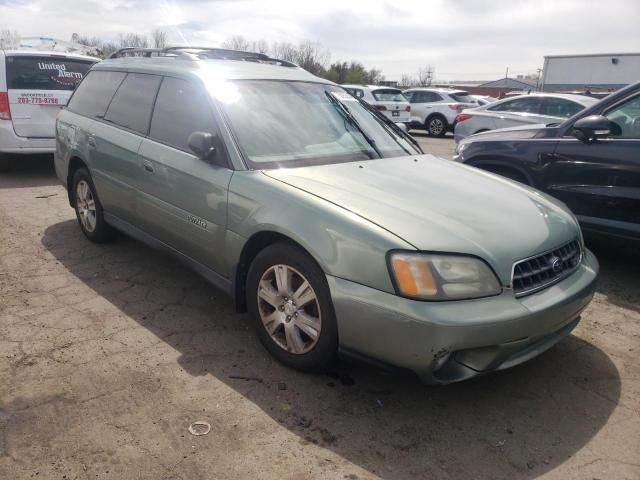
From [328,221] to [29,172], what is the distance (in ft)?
23.3

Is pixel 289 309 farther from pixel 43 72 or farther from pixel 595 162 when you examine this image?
pixel 43 72

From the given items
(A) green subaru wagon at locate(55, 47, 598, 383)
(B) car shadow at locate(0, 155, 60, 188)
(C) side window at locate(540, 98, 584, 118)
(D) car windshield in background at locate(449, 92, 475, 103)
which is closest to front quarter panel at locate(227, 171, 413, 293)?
(A) green subaru wagon at locate(55, 47, 598, 383)

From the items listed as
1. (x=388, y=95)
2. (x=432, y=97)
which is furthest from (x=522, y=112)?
(x=432, y=97)

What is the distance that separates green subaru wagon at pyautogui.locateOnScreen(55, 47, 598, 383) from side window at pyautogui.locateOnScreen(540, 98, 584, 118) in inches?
279

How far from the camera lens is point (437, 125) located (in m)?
17.2

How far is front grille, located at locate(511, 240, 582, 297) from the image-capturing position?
101 inches

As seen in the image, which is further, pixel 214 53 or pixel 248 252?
pixel 214 53

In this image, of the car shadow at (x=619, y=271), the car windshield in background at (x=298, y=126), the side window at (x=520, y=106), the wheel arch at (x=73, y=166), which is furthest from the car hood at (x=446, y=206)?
the side window at (x=520, y=106)

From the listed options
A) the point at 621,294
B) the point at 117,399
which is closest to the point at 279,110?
the point at 117,399

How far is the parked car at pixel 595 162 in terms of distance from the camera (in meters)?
4.21

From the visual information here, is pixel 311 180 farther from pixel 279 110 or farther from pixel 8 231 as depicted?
pixel 8 231

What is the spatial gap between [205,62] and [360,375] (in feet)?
7.88

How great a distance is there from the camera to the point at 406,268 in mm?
2404

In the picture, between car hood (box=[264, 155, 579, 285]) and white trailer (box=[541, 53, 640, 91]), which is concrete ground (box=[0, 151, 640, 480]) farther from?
white trailer (box=[541, 53, 640, 91])
